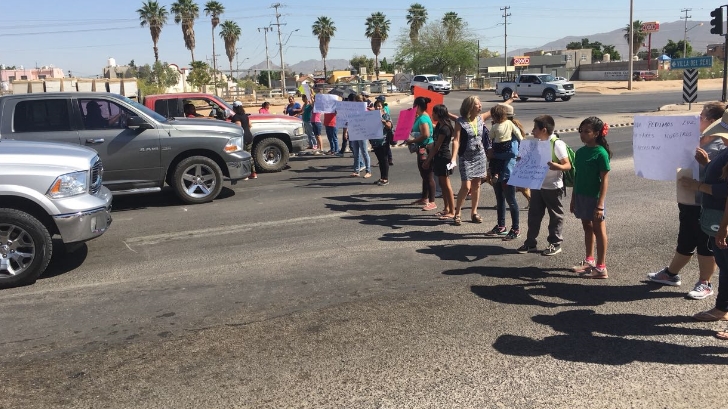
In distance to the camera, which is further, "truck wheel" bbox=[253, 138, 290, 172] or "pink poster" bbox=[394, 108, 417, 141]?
"truck wheel" bbox=[253, 138, 290, 172]

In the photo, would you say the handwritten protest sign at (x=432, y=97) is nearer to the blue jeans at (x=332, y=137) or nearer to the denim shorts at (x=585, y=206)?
the denim shorts at (x=585, y=206)

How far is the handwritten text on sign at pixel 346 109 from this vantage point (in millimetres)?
12144

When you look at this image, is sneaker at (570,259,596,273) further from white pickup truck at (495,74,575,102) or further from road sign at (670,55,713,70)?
white pickup truck at (495,74,575,102)

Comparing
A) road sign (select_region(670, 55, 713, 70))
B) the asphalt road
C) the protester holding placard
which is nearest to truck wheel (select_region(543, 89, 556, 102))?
road sign (select_region(670, 55, 713, 70))

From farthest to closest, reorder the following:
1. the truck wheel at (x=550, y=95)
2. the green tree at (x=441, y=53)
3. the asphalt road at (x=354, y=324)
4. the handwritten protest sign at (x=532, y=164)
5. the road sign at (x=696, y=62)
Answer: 1. the green tree at (x=441, y=53)
2. the truck wheel at (x=550, y=95)
3. the road sign at (x=696, y=62)
4. the handwritten protest sign at (x=532, y=164)
5. the asphalt road at (x=354, y=324)

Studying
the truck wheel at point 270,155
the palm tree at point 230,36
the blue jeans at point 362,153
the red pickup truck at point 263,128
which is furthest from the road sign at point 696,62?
the palm tree at point 230,36

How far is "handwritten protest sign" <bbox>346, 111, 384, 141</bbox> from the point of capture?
11.3m

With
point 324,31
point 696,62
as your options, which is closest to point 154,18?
point 324,31

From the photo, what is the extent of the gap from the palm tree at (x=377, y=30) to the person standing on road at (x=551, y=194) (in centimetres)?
8025

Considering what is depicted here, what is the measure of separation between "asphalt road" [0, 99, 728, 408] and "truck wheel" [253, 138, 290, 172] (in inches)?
223

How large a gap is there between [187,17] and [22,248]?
70.7 m

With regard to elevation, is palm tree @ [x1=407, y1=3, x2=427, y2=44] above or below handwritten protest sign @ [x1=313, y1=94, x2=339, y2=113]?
above

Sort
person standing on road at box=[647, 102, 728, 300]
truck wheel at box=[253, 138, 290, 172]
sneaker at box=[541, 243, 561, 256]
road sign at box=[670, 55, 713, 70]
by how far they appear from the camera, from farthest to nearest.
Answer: road sign at box=[670, 55, 713, 70], truck wheel at box=[253, 138, 290, 172], sneaker at box=[541, 243, 561, 256], person standing on road at box=[647, 102, 728, 300]

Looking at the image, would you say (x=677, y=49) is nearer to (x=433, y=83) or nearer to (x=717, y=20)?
(x=433, y=83)
